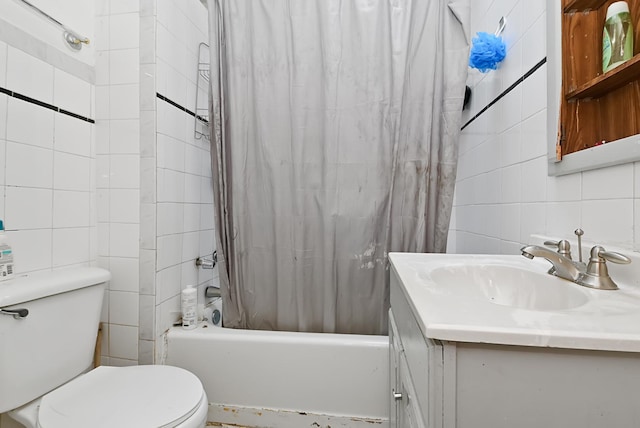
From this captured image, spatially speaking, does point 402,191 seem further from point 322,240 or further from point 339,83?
point 339,83

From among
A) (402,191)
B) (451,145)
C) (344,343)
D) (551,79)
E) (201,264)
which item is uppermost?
(551,79)

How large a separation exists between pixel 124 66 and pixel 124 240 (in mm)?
737

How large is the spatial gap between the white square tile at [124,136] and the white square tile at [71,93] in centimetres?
11

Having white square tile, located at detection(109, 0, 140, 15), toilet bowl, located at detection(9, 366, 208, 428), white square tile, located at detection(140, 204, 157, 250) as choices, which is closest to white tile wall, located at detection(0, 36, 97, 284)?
white square tile, located at detection(140, 204, 157, 250)

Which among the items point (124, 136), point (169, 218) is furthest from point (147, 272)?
point (124, 136)

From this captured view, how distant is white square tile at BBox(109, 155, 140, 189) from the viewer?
1303 millimetres

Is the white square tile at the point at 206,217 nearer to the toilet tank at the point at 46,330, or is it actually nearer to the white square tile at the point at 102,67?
the toilet tank at the point at 46,330

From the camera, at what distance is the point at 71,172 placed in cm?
122

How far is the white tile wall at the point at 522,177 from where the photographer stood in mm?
716

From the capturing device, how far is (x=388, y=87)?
1301 millimetres

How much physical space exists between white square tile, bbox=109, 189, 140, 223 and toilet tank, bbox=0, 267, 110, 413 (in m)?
0.25

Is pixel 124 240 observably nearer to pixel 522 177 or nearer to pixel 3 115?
pixel 3 115

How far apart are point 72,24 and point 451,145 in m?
1.60

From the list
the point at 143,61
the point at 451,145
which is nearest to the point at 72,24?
the point at 143,61
